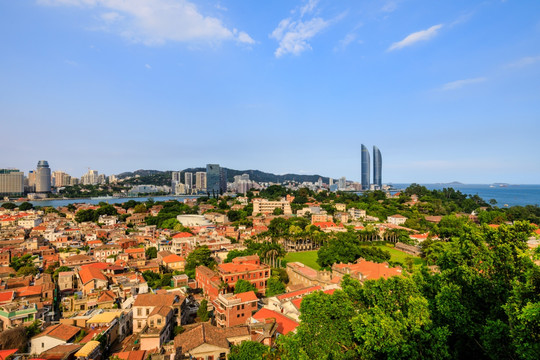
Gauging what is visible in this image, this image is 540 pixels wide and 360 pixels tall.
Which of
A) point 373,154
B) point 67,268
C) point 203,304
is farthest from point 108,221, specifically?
point 373,154

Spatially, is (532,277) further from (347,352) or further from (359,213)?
(359,213)

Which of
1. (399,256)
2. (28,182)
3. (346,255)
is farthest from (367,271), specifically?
(28,182)

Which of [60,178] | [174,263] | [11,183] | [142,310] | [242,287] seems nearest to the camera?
[142,310]

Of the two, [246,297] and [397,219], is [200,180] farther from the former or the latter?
[246,297]

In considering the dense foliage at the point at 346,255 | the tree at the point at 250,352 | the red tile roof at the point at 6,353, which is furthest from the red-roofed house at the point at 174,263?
the tree at the point at 250,352

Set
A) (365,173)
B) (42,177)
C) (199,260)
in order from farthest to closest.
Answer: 1. (365,173)
2. (42,177)
3. (199,260)

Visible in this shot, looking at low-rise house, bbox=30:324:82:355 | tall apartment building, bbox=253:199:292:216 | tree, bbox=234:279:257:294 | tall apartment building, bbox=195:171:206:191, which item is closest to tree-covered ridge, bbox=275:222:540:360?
low-rise house, bbox=30:324:82:355
